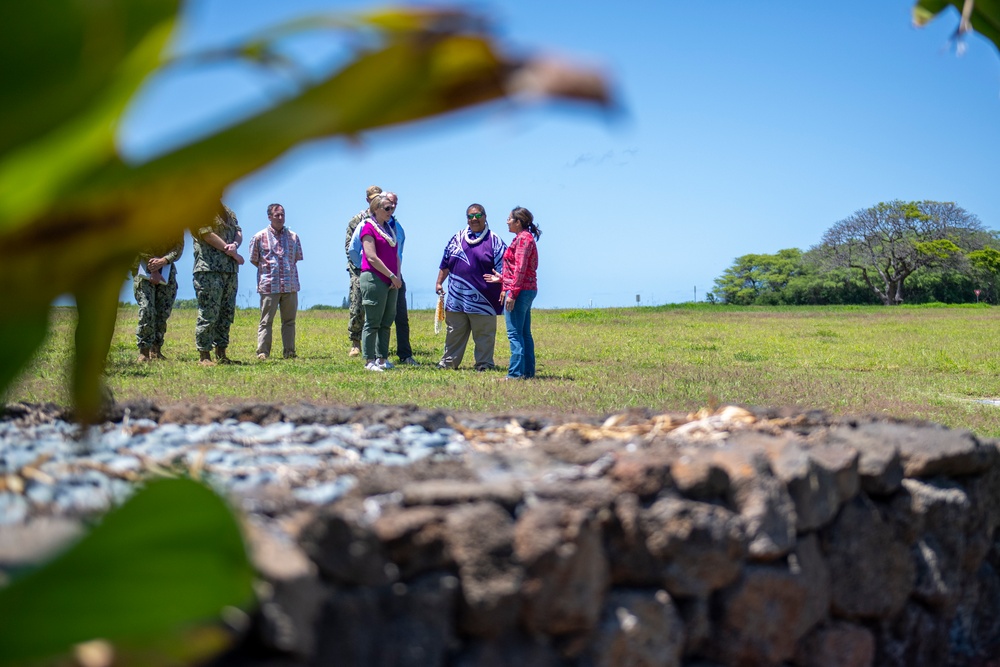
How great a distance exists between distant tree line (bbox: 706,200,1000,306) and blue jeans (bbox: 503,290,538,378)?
4649 cm

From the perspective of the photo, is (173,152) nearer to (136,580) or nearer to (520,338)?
(136,580)

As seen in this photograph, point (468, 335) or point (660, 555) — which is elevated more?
point (468, 335)

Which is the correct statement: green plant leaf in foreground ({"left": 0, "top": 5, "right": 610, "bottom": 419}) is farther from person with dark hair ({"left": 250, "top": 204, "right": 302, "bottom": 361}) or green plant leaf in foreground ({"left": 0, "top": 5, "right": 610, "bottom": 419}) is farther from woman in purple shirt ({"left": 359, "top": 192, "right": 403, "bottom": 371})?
person with dark hair ({"left": 250, "top": 204, "right": 302, "bottom": 361})

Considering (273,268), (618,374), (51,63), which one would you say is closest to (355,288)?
(273,268)

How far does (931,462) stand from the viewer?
3758 millimetres

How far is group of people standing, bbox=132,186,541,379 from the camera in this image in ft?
32.4

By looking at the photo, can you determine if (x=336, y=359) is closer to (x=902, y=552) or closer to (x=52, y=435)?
(x=52, y=435)

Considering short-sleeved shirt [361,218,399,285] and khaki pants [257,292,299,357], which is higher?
short-sleeved shirt [361,218,399,285]

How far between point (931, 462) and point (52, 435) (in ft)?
11.4

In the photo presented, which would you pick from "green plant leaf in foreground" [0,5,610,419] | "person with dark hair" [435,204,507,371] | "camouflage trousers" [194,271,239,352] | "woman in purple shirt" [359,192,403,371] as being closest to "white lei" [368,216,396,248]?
"woman in purple shirt" [359,192,403,371]

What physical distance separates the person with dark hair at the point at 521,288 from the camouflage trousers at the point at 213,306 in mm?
3236

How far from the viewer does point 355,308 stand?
11969 mm

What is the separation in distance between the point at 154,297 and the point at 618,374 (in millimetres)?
5238

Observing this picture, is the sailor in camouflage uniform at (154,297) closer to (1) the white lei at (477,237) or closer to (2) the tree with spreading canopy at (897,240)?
(1) the white lei at (477,237)
